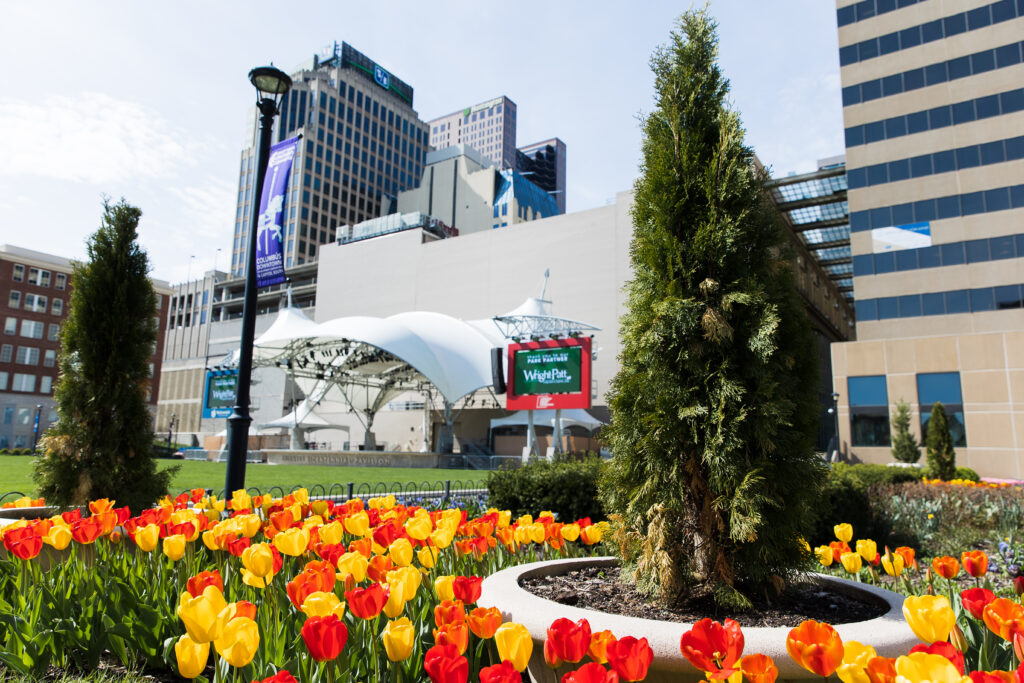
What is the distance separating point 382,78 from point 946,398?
123 m

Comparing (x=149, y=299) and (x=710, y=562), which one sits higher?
(x=149, y=299)

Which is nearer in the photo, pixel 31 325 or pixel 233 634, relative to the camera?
pixel 233 634

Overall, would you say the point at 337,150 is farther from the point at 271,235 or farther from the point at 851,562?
the point at 851,562

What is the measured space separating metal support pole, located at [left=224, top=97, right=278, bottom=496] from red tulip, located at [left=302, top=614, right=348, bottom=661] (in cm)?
590

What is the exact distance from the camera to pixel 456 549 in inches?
179

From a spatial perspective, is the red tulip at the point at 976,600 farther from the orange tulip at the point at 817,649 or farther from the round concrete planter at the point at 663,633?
the orange tulip at the point at 817,649

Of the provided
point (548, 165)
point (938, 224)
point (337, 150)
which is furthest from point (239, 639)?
point (548, 165)

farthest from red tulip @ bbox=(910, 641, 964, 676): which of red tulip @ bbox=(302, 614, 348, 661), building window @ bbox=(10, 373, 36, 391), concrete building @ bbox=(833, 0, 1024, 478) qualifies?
building window @ bbox=(10, 373, 36, 391)

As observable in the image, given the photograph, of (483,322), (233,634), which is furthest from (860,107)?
(233,634)

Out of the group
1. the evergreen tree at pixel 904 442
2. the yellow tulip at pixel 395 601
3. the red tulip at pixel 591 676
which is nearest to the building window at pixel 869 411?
the evergreen tree at pixel 904 442

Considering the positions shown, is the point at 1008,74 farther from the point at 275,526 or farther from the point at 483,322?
the point at 275,526

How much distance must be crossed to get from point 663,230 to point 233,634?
347cm

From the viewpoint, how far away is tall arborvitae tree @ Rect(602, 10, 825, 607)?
3.97 m

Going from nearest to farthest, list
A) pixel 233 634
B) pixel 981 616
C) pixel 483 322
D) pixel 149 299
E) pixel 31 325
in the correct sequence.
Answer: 1. pixel 233 634
2. pixel 981 616
3. pixel 149 299
4. pixel 483 322
5. pixel 31 325
